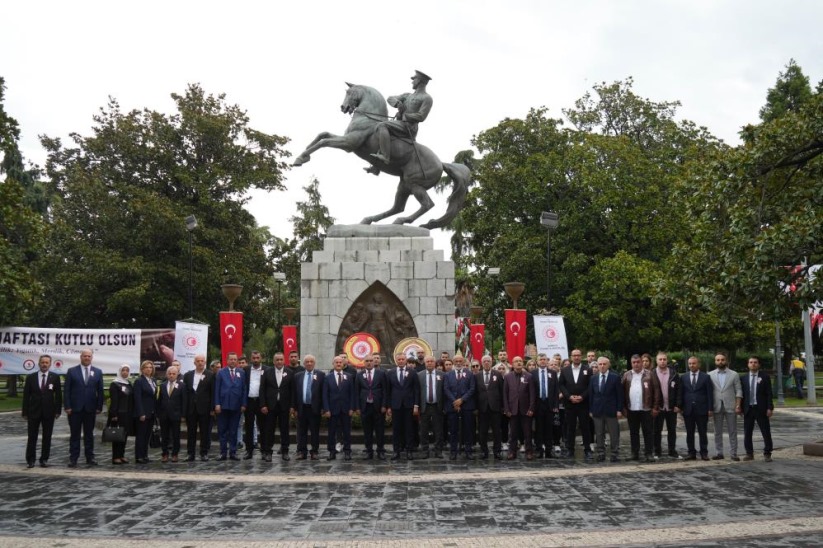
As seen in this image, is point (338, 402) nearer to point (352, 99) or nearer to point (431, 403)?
point (431, 403)

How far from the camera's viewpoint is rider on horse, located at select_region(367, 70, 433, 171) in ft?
54.2

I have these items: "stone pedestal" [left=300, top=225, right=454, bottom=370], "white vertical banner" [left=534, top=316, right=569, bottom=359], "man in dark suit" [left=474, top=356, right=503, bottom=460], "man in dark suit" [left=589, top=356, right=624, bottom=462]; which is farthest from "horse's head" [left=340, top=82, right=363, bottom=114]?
"man in dark suit" [left=589, top=356, right=624, bottom=462]

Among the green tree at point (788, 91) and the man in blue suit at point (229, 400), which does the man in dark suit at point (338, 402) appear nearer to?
the man in blue suit at point (229, 400)

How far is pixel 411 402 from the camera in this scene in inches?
513

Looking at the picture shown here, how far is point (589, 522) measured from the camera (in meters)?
7.86

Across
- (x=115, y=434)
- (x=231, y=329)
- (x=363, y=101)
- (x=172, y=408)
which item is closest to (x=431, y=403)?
(x=172, y=408)

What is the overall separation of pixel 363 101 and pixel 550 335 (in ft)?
21.5

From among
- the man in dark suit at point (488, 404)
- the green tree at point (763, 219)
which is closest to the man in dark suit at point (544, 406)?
the man in dark suit at point (488, 404)

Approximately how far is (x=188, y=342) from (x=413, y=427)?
6.18m

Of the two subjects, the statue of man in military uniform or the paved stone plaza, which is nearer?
the paved stone plaza

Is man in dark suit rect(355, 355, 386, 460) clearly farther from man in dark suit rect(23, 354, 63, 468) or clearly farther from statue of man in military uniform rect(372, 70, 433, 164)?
statue of man in military uniform rect(372, 70, 433, 164)

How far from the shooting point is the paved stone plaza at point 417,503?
7.37 m

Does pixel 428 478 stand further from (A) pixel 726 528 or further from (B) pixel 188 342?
(B) pixel 188 342

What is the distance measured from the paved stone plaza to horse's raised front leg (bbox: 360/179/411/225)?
6.20m
